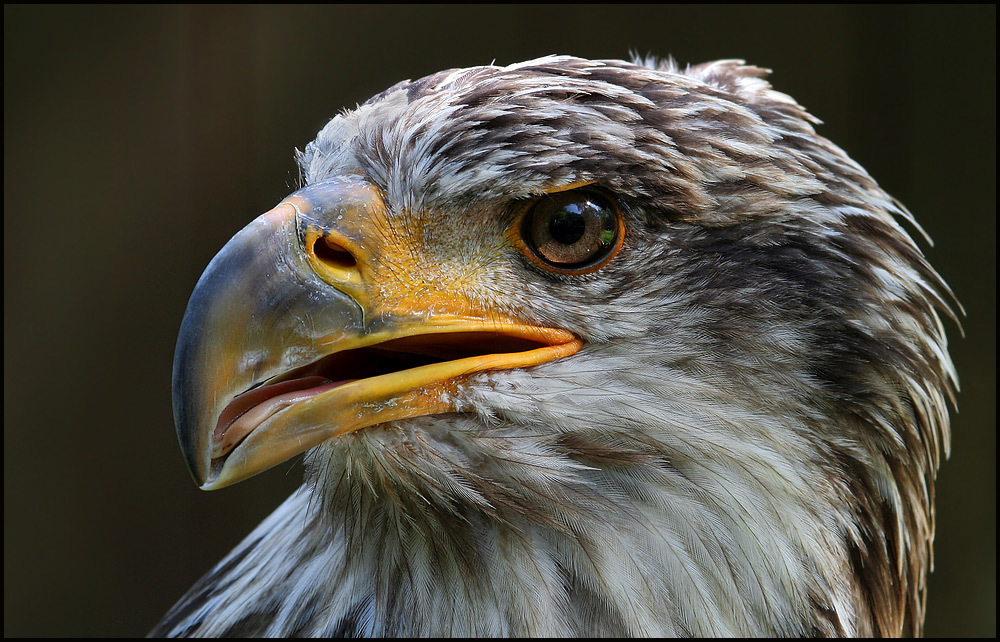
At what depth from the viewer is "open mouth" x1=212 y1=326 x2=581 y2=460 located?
1289mm

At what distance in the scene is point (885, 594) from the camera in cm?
164

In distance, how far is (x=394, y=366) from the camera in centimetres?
145

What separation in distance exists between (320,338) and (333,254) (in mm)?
150

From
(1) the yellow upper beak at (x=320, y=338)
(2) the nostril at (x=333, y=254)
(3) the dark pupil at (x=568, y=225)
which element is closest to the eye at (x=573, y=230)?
(3) the dark pupil at (x=568, y=225)

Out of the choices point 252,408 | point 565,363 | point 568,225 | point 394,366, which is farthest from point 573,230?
point 252,408

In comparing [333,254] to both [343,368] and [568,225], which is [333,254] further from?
[568,225]

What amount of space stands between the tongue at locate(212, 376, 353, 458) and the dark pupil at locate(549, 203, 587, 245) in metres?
0.40

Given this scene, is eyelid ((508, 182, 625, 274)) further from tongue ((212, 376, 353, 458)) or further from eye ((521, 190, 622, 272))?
tongue ((212, 376, 353, 458))

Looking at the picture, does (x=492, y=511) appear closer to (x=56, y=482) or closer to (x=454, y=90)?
(x=454, y=90)

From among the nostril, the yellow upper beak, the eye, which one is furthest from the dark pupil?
the nostril

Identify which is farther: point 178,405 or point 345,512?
point 345,512

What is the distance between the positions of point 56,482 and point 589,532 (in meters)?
3.23

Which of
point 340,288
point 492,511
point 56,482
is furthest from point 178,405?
point 56,482

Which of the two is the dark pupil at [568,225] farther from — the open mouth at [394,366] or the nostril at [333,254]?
the nostril at [333,254]
